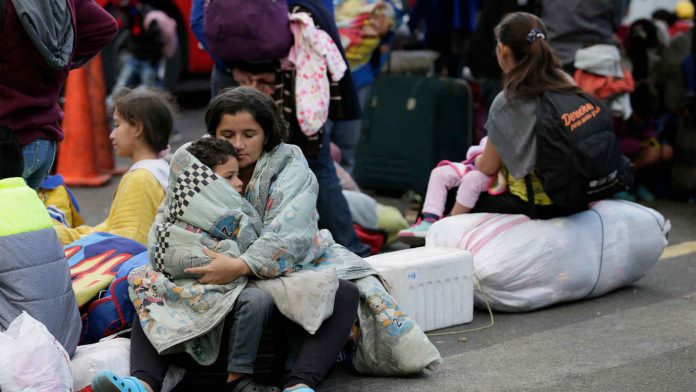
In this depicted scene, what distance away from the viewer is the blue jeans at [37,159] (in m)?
4.98

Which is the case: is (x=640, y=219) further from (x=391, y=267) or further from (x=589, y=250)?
(x=391, y=267)

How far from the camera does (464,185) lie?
5988mm

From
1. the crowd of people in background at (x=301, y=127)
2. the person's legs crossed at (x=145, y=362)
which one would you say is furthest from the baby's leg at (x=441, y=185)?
the person's legs crossed at (x=145, y=362)

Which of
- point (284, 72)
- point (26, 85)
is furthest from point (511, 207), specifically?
point (26, 85)

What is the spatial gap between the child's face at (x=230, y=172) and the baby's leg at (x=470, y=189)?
182 centimetres

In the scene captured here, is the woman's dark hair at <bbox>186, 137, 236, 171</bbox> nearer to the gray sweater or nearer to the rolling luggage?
the gray sweater

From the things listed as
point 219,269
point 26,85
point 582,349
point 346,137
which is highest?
point 26,85

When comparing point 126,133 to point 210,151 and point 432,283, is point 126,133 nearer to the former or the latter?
point 210,151

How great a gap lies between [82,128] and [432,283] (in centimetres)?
420

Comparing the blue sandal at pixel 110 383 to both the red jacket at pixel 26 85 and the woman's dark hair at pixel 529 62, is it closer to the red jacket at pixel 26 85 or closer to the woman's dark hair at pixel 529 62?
the red jacket at pixel 26 85

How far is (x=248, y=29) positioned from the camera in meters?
5.75

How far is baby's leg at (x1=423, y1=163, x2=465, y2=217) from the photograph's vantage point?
6199 mm

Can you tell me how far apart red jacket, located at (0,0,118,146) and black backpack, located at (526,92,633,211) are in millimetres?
2182

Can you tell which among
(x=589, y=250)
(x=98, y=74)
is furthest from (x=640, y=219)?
(x=98, y=74)
